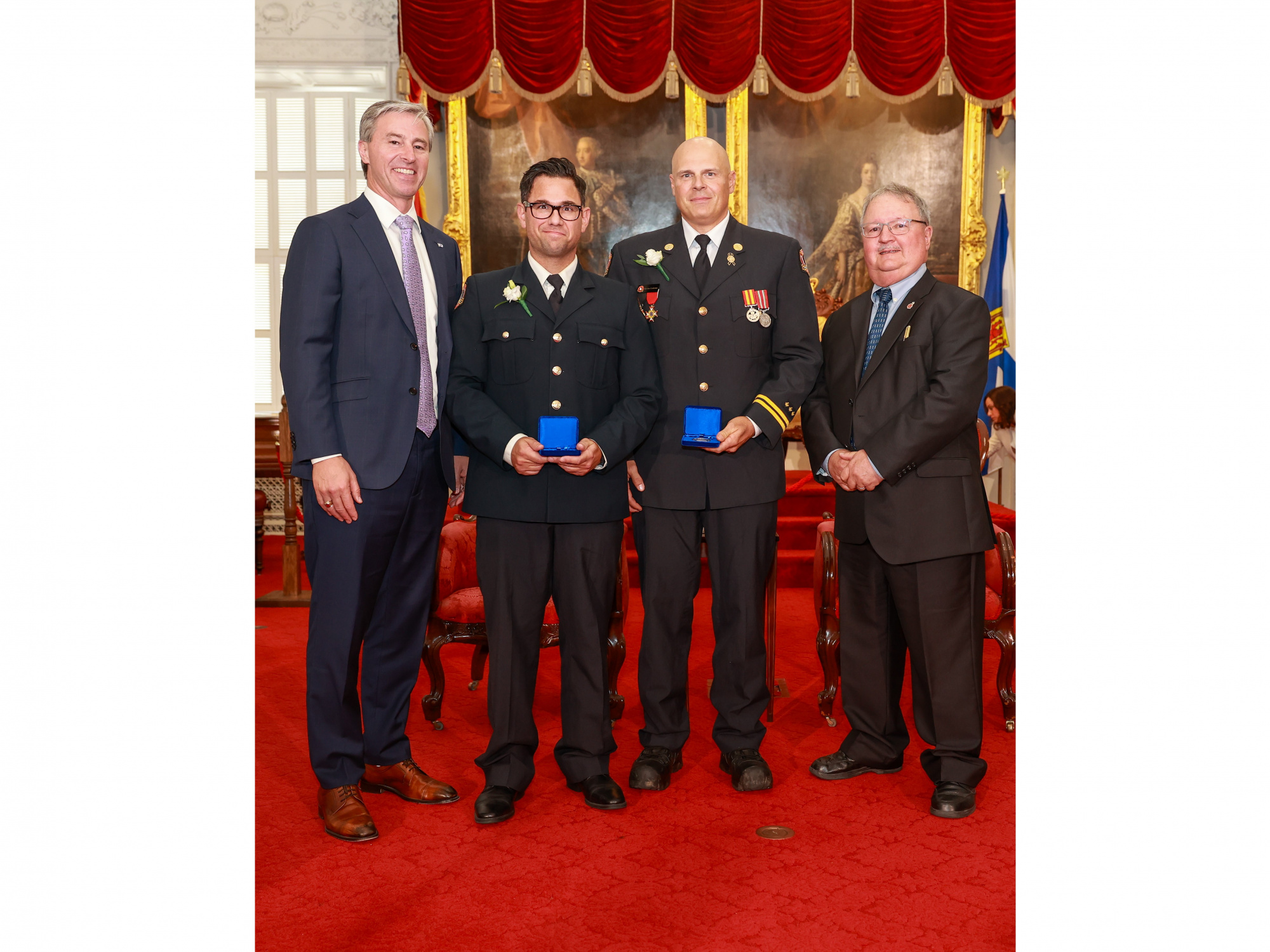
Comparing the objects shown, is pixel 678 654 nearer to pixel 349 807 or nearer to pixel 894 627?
pixel 894 627

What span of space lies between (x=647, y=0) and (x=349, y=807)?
6.73 m

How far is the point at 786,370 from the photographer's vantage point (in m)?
2.86

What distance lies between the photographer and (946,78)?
7.57 m

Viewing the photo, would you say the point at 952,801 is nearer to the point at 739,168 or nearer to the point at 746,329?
the point at 746,329

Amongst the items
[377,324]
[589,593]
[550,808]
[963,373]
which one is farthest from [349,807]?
[963,373]

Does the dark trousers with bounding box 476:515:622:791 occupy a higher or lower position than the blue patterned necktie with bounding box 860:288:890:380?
lower

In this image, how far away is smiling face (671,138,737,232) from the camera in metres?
2.81

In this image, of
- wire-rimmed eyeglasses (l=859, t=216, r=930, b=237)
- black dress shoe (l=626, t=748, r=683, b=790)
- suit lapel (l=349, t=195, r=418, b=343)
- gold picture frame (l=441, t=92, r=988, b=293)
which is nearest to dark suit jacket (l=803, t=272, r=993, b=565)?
wire-rimmed eyeglasses (l=859, t=216, r=930, b=237)

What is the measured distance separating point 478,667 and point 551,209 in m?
2.06

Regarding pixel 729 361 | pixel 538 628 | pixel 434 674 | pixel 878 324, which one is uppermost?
pixel 878 324

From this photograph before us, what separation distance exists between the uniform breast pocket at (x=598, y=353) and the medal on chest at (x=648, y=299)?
200 millimetres

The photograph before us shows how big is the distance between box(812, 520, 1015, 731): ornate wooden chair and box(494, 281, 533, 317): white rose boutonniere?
147 centimetres

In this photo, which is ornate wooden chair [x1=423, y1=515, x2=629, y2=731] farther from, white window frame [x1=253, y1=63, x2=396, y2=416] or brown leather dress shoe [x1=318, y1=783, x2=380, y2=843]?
white window frame [x1=253, y1=63, x2=396, y2=416]

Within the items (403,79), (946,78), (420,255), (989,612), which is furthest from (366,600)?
(946,78)
